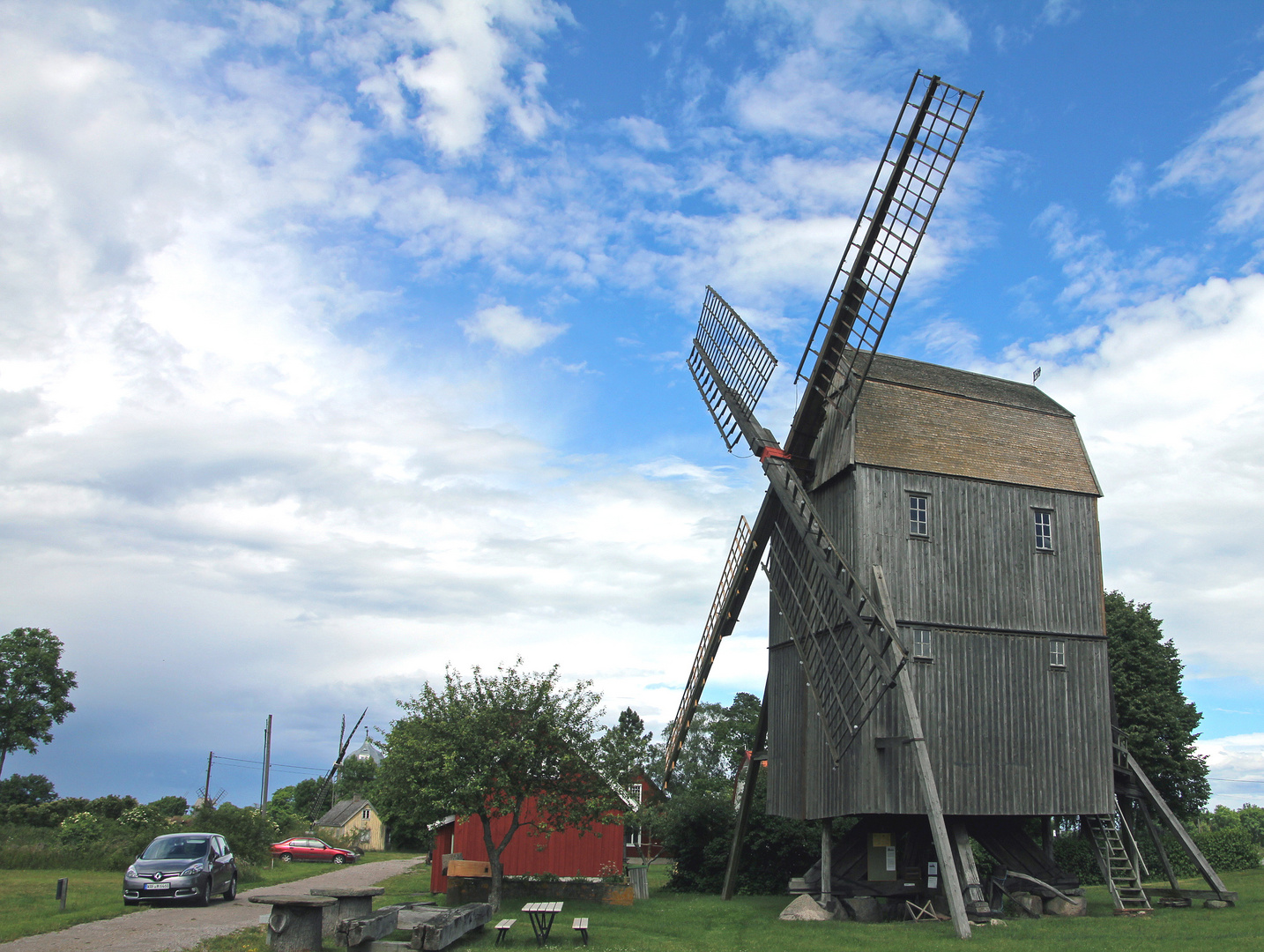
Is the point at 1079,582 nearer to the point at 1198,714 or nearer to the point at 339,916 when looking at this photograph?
the point at 339,916

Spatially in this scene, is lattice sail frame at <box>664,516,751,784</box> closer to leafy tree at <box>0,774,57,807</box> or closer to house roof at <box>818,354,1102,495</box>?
house roof at <box>818,354,1102,495</box>

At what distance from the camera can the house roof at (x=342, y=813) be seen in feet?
232

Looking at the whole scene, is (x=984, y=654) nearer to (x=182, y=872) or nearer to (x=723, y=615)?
(x=723, y=615)

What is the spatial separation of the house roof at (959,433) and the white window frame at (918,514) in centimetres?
64

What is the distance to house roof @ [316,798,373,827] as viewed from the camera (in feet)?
232

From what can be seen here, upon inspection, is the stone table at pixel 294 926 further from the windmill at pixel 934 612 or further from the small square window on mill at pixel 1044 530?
the small square window on mill at pixel 1044 530

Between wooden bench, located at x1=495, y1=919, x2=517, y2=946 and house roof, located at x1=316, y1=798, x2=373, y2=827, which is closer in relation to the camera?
wooden bench, located at x1=495, y1=919, x2=517, y2=946

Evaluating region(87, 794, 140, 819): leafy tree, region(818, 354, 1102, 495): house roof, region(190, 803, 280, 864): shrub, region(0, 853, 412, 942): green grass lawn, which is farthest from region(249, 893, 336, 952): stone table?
region(87, 794, 140, 819): leafy tree

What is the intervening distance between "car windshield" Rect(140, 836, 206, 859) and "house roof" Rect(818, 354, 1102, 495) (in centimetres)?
1684

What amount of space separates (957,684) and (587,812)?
890cm

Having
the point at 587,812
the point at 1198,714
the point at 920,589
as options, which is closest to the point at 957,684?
the point at 920,589

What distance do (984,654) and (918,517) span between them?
11.3ft

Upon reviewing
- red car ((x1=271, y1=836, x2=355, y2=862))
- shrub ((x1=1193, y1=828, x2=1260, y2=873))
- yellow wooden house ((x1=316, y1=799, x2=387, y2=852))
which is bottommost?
yellow wooden house ((x1=316, y1=799, x2=387, y2=852))

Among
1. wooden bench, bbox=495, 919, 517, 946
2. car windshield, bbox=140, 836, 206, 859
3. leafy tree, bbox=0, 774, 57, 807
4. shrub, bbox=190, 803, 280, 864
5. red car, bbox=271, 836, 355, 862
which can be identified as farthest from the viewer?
leafy tree, bbox=0, 774, 57, 807
